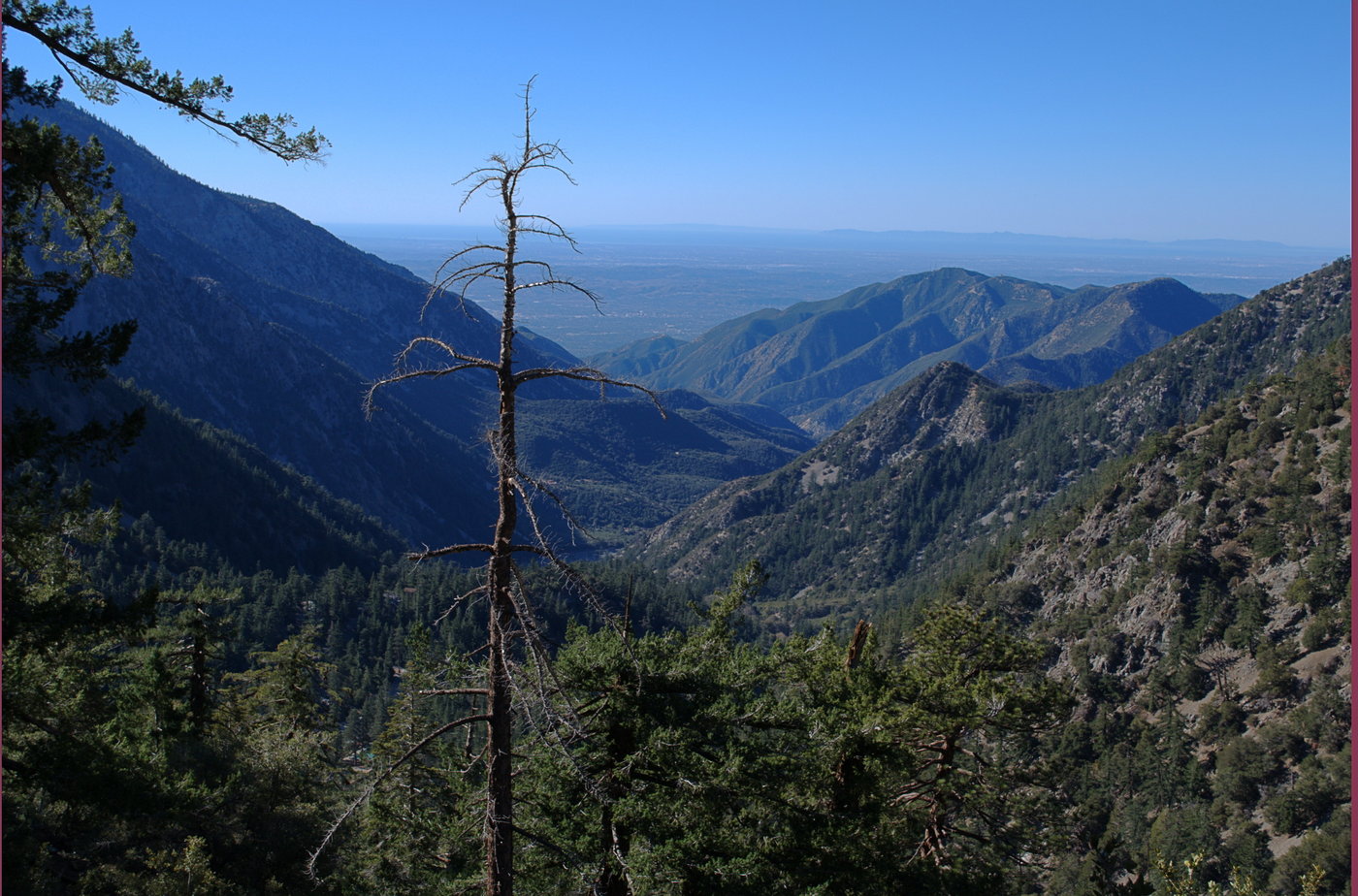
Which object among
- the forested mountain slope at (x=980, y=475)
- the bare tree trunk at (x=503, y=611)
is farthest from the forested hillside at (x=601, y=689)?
the forested mountain slope at (x=980, y=475)

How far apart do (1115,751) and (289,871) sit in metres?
53.3

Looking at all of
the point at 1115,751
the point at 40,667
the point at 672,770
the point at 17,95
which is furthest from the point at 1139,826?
the point at 17,95

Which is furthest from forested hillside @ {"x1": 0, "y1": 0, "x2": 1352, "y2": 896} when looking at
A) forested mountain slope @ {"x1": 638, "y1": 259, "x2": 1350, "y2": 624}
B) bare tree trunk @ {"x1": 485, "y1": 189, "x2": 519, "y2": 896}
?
forested mountain slope @ {"x1": 638, "y1": 259, "x2": 1350, "y2": 624}

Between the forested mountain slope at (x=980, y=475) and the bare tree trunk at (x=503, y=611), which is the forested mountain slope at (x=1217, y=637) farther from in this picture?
the forested mountain slope at (x=980, y=475)

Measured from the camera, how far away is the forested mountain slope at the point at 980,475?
149875 mm

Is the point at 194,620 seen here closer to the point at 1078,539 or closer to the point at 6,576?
the point at 6,576

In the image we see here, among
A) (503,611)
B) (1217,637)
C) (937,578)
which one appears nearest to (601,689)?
(503,611)

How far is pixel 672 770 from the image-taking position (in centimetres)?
1194

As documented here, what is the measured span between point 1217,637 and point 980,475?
115 metres

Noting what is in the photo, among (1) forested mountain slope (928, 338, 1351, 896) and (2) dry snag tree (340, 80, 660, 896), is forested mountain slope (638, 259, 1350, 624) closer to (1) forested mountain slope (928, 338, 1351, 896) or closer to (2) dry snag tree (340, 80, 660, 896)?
(1) forested mountain slope (928, 338, 1351, 896)

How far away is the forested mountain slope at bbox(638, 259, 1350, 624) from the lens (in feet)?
492

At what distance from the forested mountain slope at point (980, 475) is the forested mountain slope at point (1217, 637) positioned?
5100cm

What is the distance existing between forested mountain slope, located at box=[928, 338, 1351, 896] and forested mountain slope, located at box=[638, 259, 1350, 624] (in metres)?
51.0

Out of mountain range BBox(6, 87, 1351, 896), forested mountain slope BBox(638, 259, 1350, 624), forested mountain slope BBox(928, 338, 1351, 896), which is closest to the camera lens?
mountain range BBox(6, 87, 1351, 896)
